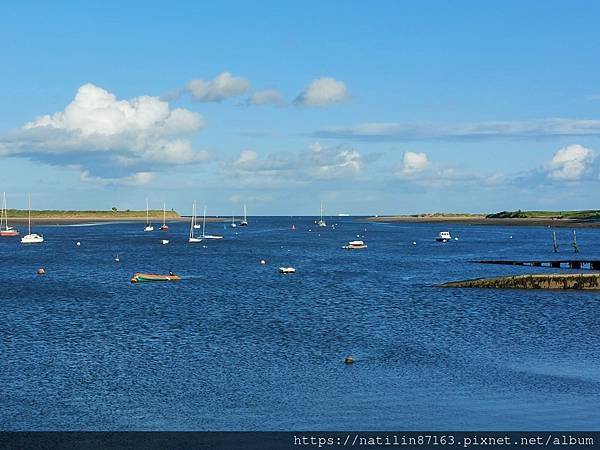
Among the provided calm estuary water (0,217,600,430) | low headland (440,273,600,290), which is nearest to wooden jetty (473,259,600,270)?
calm estuary water (0,217,600,430)

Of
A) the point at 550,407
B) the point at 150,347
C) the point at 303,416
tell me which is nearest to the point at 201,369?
the point at 150,347

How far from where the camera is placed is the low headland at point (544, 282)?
7656cm

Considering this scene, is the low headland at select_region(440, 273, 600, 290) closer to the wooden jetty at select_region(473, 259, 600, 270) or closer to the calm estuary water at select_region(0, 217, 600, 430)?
the calm estuary water at select_region(0, 217, 600, 430)

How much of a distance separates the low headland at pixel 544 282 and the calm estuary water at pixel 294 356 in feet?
7.10

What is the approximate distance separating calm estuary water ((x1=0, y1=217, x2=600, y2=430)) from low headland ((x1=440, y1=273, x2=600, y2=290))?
2.17m

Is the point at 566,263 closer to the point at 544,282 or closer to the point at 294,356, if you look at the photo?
the point at 544,282

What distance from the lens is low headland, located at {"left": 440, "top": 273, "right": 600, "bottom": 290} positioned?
251 ft

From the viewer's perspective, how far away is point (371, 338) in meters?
51.8

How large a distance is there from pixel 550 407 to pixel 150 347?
24957mm

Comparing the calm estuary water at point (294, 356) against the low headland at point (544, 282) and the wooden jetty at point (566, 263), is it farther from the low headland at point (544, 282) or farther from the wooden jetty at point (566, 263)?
the wooden jetty at point (566, 263)

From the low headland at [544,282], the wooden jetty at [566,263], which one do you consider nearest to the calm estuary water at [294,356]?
the low headland at [544,282]

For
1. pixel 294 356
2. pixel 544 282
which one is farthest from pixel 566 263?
pixel 294 356

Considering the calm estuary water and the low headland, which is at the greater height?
the low headland

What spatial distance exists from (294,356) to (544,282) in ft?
134
